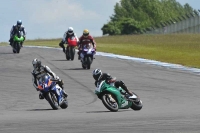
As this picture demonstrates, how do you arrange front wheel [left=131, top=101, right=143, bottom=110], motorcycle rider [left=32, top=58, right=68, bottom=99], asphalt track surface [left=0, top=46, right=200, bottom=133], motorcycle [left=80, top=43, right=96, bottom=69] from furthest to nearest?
motorcycle [left=80, top=43, right=96, bottom=69], motorcycle rider [left=32, top=58, right=68, bottom=99], front wheel [left=131, top=101, right=143, bottom=110], asphalt track surface [left=0, top=46, right=200, bottom=133]

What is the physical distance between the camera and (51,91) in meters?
19.1

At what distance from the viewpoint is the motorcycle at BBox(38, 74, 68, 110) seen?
19016 millimetres

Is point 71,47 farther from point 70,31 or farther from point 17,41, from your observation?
point 17,41

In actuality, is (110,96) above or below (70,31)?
below

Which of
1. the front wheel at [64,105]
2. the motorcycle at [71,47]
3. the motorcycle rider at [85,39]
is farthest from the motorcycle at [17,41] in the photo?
the front wheel at [64,105]

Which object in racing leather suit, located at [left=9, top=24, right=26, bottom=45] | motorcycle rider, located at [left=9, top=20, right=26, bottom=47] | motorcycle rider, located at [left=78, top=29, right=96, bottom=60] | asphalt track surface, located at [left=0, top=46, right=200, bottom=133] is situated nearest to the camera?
asphalt track surface, located at [left=0, top=46, right=200, bottom=133]

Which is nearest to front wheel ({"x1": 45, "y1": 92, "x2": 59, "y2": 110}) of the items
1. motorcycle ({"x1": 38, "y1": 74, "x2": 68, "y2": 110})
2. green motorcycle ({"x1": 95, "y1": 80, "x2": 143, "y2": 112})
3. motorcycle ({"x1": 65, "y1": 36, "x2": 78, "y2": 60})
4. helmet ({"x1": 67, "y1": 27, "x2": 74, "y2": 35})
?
motorcycle ({"x1": 38, "y1": 74, "x2": 68, "y2": 110})

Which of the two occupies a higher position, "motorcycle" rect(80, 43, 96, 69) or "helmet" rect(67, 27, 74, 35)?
"helmet" rect(67, 27, 74, 35)

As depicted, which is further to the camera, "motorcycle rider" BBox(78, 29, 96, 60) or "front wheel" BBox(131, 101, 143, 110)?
"motorcycle rider" BBox(78, 29, 96, 60)

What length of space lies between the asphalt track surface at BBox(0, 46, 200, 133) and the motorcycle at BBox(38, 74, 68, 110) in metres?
0.30

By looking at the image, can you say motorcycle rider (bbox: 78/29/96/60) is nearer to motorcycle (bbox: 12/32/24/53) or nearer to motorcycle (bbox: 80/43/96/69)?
motorcycle (bbox: 80/43/96/69)

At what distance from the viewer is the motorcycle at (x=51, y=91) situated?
1902 centimetres

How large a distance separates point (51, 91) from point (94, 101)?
2978 mm

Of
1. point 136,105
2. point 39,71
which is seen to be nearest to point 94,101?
point 39,71
